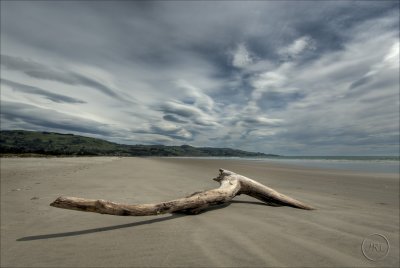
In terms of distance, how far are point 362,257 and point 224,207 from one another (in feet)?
9.76

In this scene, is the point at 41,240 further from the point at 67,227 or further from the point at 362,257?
the point at 362,257

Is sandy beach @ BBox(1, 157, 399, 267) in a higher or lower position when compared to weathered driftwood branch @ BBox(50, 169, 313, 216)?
lower

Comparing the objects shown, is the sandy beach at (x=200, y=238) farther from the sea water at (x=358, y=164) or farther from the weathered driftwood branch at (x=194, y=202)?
the sea water at (x=358, y=164)

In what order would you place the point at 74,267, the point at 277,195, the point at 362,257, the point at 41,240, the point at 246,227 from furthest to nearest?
1. the point at 277,195
2. the point at 246,227
3. the point at 41,240
4. the point at 362,257
5. the point at 74,267

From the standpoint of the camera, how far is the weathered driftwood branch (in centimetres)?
357

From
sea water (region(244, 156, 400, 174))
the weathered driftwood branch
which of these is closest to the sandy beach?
the weathered driftwood branch

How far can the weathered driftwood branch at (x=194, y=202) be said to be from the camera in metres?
3.57

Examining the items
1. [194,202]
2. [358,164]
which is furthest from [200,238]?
[358,164]

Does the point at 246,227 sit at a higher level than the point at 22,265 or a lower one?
higher

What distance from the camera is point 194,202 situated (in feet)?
15.2

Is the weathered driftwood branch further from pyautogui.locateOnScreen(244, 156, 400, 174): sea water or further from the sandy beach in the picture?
pyautogui.locateOnScreen(244, 156, 400, 174): sea water

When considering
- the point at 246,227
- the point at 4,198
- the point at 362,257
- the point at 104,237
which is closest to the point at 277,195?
the point at 246,227

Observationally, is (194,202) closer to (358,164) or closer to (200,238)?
(200,238)

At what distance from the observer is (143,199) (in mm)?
6414
